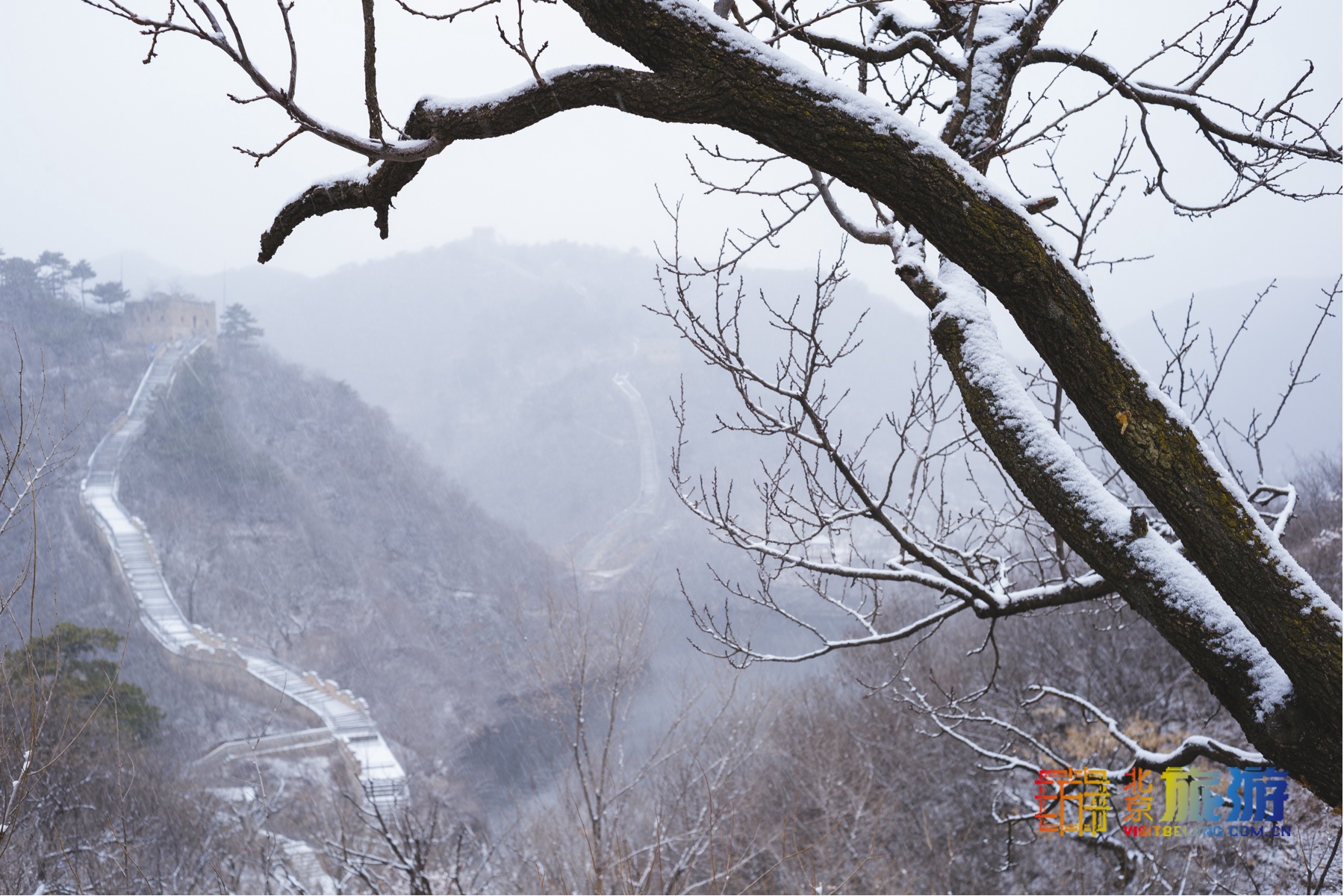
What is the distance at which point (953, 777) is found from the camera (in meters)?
12.4

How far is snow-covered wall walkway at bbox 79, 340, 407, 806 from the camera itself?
17.6 m

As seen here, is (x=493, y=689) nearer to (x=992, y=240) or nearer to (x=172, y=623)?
(x=172, y=623)

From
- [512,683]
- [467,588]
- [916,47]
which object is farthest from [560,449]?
[916,47]

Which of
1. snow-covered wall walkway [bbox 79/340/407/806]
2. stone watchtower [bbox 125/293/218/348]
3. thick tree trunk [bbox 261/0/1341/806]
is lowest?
snow-covered wall walkway [bbox 79/340/407/806]

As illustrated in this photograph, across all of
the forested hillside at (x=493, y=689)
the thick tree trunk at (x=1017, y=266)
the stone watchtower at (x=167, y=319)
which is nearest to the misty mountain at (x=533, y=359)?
the forested hillside at (x=493, y=689)

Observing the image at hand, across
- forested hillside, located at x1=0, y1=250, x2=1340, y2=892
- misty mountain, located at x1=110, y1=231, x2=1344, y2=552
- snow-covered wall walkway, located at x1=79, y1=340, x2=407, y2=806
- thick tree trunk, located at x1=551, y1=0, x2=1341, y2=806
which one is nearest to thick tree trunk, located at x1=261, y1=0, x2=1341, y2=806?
thick tree trunk, located at x1=551, y1=0, x2=1341, y2=806

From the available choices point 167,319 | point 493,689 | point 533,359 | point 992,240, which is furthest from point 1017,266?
point 533,359

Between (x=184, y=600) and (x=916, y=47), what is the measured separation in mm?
29019

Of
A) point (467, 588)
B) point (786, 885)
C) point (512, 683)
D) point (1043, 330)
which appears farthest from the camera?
point (467, 588)

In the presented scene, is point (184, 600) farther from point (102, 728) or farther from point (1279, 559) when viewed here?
point (1279, 559)

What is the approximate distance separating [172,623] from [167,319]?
56.3 feet

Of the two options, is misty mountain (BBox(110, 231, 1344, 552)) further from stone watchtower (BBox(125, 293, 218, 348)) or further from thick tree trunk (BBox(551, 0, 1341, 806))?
thick tree trunk (BBox(551, 0, 1341, 806))

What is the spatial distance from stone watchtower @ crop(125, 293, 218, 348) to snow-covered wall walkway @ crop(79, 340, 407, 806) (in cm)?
90

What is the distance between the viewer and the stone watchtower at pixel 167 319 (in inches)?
1340
